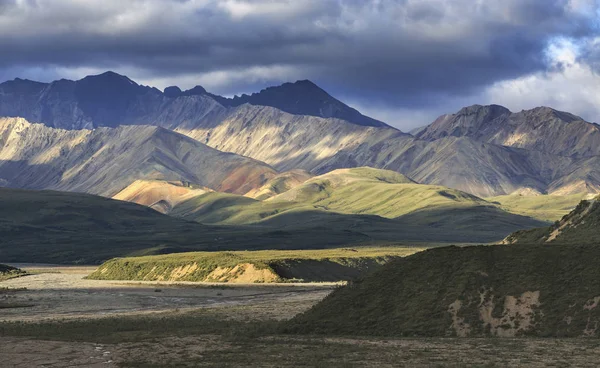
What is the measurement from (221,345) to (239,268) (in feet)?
325

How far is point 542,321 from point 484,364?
1527cm

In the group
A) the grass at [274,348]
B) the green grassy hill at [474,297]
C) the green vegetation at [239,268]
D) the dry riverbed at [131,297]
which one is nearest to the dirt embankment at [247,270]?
the green vegetation at [239,268]

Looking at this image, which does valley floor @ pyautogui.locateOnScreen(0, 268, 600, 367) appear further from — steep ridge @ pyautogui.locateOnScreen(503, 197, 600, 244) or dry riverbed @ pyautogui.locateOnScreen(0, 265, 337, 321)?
steep ridge @ pyautogui.locateOnScreen(503, 197, 600, 244)

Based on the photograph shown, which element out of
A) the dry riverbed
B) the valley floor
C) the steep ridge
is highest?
the steep ridge

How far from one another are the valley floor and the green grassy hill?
3.28 meters

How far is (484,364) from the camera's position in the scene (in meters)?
54.3

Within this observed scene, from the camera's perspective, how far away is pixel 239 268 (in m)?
164

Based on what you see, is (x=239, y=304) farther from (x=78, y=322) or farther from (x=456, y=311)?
(x=456, y=311)

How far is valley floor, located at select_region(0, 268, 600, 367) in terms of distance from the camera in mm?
56438

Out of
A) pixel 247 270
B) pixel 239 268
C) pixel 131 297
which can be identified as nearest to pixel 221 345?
pixel 131 297

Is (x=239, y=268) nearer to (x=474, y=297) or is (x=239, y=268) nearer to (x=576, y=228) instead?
(x=576, y=228)

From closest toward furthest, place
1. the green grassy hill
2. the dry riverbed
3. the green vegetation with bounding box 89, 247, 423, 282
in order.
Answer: the green grassy hill → the dry riverbed → the green vegetation with bounding box 89, 247, 423, 282

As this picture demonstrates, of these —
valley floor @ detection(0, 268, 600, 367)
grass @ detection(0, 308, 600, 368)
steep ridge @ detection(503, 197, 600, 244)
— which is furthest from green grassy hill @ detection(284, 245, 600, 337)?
steep ridge @ detection(503, 197, 600, 244)

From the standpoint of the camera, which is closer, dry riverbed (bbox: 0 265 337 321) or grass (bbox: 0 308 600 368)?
grass (bbox: 0 308 600 368)
